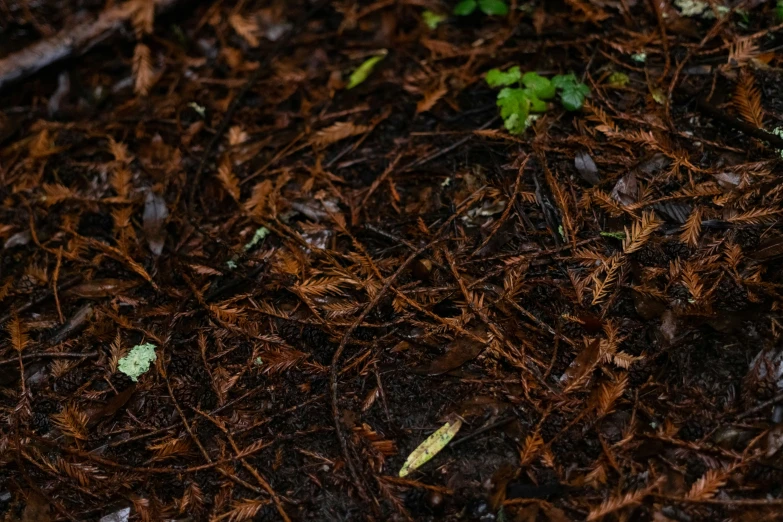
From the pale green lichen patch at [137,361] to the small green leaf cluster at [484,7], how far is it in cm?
252

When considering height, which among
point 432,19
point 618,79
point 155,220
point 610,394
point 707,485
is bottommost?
point 707,485

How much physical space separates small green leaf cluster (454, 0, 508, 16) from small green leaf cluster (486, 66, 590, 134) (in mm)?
606

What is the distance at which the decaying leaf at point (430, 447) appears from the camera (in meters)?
2.12

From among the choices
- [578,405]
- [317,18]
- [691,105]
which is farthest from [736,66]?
[317,18]

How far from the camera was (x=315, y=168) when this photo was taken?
2.98m

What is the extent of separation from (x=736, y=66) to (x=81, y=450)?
341 centimetres

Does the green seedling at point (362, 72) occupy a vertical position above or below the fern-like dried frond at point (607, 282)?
above

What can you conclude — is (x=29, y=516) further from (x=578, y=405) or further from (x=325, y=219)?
(x=578, y=405)

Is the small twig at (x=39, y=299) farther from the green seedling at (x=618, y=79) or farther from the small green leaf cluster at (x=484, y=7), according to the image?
the green seedling at (x=618, y=79)

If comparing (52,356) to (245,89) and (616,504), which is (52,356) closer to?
(245,89)

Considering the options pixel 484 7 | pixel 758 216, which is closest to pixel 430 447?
pixel 758 216

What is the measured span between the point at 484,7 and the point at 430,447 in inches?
98.7

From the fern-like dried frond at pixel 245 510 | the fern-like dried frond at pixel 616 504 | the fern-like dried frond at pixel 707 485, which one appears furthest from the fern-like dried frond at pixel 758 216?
the fern-like dried frond at pixel 245 510

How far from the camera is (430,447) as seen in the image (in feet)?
7.02
